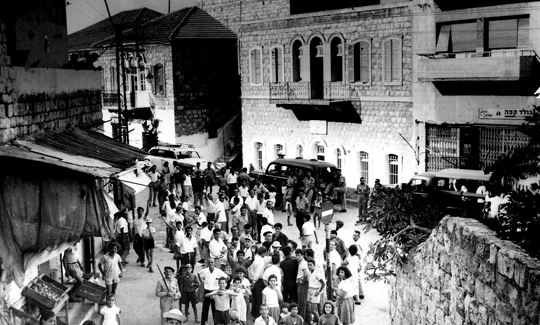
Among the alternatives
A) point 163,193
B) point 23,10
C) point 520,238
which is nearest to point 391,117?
point 163,193

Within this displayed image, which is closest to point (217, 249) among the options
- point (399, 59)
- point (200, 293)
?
point (200, 293)

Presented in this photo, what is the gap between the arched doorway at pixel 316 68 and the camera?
30141mm

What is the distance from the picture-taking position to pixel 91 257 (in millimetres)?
17500

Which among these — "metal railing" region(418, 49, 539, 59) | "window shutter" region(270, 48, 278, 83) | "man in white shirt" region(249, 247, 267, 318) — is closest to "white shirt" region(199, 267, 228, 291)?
"man in white shirt" region(249, 247, 267, 318)

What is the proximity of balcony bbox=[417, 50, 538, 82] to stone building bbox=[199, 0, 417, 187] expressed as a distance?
6.49 ft

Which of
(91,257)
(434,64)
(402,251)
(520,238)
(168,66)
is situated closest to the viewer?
(520,238)

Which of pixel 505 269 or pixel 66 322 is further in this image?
pixel 66 322

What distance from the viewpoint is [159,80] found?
126ft

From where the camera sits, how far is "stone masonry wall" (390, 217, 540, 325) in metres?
5.66

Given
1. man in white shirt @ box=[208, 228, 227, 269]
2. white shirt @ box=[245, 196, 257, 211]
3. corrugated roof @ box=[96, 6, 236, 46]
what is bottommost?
man in white shirt @ box=[208, 228, 227, 269]

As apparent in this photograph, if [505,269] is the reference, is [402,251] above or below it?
below

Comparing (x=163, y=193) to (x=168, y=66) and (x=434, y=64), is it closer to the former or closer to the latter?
(x=434, y=64)

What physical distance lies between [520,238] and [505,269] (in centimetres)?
82

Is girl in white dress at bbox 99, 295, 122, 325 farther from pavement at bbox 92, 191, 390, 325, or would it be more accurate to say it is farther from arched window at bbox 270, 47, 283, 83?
arched window at bbox 270, 47, 283, 83
